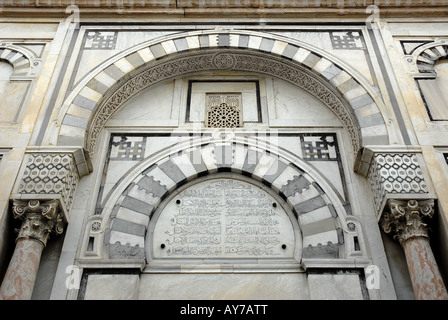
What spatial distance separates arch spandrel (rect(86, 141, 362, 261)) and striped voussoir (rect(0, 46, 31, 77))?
173cm

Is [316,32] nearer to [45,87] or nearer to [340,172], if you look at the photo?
[340,172]

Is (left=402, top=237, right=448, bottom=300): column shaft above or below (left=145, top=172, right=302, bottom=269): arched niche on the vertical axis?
below

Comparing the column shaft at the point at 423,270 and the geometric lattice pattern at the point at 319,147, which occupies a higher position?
the geometric lattice pattern at the point at 319,147

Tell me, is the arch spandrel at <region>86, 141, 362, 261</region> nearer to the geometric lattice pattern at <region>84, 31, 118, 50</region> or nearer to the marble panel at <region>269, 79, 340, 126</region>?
the marble panel at <region>269, 79, 340, 126</region>

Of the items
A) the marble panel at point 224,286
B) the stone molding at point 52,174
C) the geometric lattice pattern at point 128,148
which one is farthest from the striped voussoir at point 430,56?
the stone molding at point 52,174

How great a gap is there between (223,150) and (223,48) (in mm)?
1286

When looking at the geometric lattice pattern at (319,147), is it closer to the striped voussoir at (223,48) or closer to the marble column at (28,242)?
the striped voussoir at (223,48)

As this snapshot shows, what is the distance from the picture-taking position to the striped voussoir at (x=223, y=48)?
4516mm

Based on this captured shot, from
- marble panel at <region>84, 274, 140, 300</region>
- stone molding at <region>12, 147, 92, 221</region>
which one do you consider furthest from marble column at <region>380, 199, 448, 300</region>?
stone molding at <region>12, 147, 92, 221</region>

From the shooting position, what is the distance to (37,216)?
12.6ft

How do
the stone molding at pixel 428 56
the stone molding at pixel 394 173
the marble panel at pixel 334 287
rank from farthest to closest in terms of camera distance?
the stone molding at pixel 428 56 → the stone molding at pixel 394 173 → the marble panel at pixel 334 287

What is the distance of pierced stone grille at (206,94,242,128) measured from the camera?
5.09 meters
